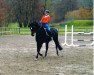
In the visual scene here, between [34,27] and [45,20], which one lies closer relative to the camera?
[34,27]

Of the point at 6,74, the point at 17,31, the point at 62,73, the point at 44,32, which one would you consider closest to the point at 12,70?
the point at 6,74

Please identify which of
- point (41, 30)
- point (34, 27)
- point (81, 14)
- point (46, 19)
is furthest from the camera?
point (81, 14)

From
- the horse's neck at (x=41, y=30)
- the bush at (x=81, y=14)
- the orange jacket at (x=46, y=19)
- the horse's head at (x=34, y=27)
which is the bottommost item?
the bush at (x=81, y=14)

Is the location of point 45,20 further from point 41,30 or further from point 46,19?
point 41,30

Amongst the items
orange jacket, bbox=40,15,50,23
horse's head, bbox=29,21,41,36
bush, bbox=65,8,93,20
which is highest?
orange jacket, bbox=40,15,50,23

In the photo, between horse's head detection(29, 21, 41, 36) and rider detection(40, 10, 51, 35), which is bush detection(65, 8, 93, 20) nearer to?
rider detection(40, 10, 51, 35)

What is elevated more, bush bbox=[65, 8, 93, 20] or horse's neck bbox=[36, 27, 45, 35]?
horse's neck bbox=[36, 27, 45, 35]

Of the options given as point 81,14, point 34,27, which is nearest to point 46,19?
point 34,27

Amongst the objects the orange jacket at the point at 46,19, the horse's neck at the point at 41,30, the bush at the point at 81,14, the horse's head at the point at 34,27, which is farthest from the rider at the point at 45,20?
the bush at the point at 81,14

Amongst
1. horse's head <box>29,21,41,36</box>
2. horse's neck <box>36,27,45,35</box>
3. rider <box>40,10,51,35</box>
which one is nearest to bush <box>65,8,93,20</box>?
rider <box>40,10,51,35</box>

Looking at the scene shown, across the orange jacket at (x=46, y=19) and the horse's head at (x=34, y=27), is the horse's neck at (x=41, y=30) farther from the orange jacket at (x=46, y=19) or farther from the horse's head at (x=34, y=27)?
the orange jacket at (x=46, y=19)

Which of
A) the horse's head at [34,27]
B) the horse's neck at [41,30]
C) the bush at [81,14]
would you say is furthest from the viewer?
the bush at [81,14]

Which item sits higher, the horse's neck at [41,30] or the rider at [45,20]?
the rider at [45,20]

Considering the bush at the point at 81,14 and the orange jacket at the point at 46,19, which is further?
the bush at the point at 81,14
